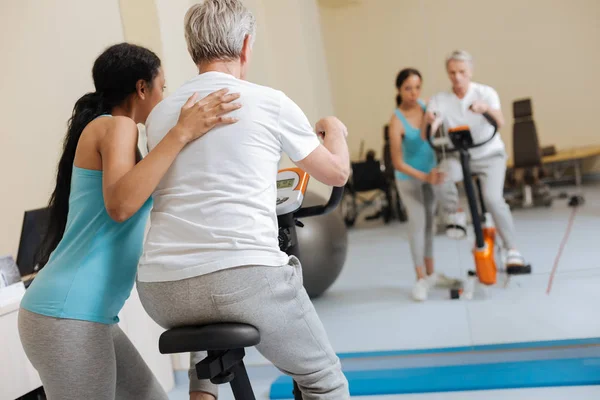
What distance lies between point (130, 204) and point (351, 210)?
2.06m

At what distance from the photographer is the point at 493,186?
10.6 feet

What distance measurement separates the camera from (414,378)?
3078 millimetres

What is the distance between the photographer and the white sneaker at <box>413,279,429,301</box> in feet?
11.2

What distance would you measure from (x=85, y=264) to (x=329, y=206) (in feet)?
2.23

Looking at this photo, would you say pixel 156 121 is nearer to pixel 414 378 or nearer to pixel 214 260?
pixel 214 260

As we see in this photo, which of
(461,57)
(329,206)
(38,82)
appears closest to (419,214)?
(461,57)

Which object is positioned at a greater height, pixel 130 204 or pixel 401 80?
pixel 401 80

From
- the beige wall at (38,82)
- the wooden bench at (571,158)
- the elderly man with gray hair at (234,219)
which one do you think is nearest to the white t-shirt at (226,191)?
the elderly man with gray hair at (234,219)

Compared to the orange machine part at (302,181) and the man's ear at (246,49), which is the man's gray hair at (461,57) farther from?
the man's ear at (246,49)

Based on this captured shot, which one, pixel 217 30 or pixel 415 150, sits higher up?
pixel 217 30

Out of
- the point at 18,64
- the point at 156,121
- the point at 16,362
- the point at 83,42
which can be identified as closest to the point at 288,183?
the point at 156,121

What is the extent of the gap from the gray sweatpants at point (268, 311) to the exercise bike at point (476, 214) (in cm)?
186

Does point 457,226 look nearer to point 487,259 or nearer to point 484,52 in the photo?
point 487,259

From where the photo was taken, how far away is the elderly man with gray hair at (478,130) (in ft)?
10.5
